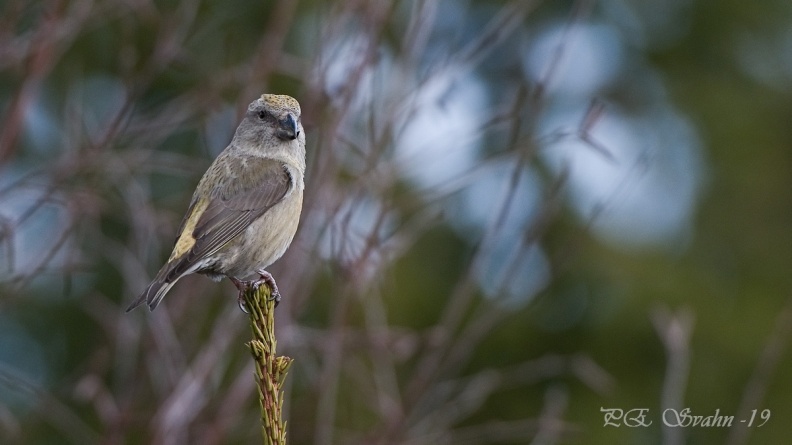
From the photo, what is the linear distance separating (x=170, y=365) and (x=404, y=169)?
146 cm

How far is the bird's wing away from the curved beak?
17cm

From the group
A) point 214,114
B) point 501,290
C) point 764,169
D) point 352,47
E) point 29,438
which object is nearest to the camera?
point 501,290

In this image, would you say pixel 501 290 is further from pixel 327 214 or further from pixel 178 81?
pixel 178 81

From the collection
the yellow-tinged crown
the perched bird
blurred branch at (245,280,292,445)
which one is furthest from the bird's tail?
the yellow-tinged crown

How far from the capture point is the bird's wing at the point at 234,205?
4965 millimetres

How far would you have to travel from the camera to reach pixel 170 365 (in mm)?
5363

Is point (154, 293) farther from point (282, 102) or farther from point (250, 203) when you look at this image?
point (282, 102)

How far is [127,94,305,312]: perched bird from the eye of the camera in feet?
16.5

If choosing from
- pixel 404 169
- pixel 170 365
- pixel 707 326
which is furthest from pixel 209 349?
pixel 707 326

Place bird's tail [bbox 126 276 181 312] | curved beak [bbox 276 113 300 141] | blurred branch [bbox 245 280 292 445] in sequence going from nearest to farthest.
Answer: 1. blurred branch [bbox 245 280 292 445]
2. bird's tail [bbox 126 276 181 312]
3. curved beak [bbox 276 113 300 141]

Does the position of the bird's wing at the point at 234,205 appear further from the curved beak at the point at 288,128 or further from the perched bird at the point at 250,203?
the curved beak at the point at 288,128

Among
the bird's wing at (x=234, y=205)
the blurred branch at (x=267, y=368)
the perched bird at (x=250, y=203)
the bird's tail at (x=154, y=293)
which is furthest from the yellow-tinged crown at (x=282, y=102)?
the blurred branch at (x=267, y=368)

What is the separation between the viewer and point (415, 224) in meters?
5.59

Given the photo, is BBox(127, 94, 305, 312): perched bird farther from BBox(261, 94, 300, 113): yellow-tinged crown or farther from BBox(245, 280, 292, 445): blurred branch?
BBox(245, 280, 292, 445): blurred branch
